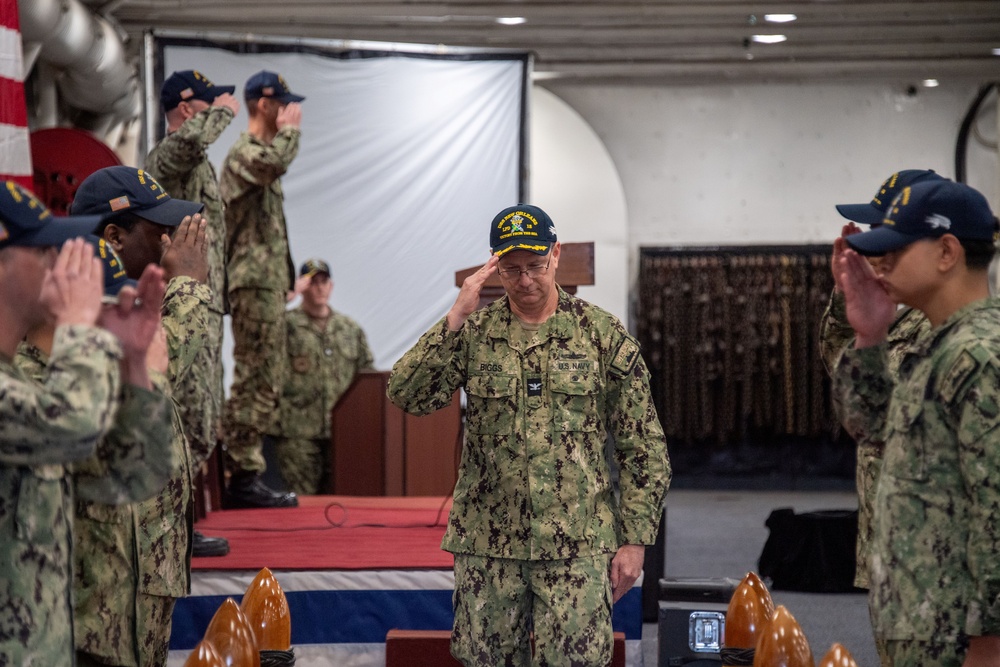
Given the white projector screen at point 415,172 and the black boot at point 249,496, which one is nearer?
the black boot at point 249,496

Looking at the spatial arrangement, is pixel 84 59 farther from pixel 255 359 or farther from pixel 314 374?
pixel 255 359

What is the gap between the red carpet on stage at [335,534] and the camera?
4410 millimetres

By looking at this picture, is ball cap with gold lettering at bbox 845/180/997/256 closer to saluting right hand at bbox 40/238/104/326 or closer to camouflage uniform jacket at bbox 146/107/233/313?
saluting right hand at bbox 40/238/104/326

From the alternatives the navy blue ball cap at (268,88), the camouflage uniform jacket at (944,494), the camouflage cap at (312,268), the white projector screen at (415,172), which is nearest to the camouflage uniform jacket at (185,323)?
the camouflage uniform jacket at (944,494)

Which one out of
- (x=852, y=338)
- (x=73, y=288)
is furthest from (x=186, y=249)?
(x=852, y=338)

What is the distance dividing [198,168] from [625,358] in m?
2.05

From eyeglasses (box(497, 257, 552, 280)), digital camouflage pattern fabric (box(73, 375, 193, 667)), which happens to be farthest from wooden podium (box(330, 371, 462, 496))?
digital camouflage pattern fabric (box(73, 375, 193, 667))

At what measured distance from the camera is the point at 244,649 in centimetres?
286

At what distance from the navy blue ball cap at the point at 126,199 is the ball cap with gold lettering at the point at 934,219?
1.63m

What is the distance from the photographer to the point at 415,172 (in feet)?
26.3

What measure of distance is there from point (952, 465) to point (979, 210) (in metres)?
0.51

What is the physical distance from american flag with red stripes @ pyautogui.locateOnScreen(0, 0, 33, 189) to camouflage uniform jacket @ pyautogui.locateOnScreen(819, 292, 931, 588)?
3.21m

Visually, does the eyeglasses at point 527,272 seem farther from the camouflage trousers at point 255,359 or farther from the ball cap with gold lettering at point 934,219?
the camouflage trousers at point 255,359

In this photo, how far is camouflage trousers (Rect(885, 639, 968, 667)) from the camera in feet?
7.38
